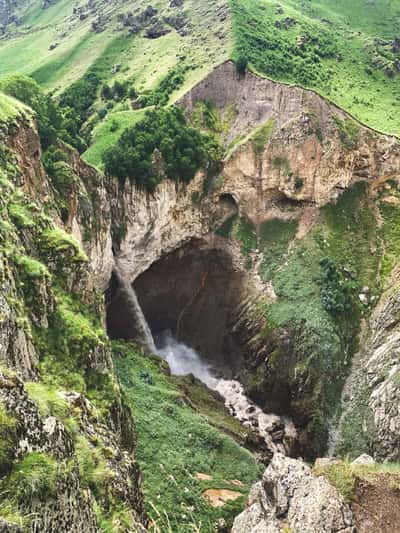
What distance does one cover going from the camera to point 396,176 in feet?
131

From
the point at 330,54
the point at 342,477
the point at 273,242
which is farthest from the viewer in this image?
the point at 330,54

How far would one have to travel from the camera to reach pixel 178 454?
23.3 meters

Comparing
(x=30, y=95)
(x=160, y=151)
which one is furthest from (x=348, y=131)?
(x=30, y=95)

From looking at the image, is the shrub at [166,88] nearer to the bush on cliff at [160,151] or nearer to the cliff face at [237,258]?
the cliff face at [237,258]

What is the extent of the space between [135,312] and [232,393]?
1082 cm

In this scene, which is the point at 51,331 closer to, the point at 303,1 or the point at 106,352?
the point at 106,352

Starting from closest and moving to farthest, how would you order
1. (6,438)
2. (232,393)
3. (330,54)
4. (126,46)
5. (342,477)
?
1. (6,438)
2. (342,477)
3. (232,393)
4. (330,54)
5. (126,46)

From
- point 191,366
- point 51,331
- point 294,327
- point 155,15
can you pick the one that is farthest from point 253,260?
point 155,15

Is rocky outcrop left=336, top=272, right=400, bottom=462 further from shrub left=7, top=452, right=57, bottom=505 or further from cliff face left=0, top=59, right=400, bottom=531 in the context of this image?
shrub left=7, top=452, right=57, bottom=505

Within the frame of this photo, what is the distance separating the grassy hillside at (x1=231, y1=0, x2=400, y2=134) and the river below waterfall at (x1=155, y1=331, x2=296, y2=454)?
28.5 meters

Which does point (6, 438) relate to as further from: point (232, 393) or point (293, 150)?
point (293, 150)

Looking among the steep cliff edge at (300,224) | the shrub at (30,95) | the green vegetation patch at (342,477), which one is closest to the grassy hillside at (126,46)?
the steep cliff edge at (300,224)

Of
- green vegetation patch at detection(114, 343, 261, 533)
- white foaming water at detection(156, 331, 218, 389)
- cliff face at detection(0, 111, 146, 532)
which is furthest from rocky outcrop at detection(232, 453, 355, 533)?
white foaming water at detection(156, 331, 218, 389)

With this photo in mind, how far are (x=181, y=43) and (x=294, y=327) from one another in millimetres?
42783
